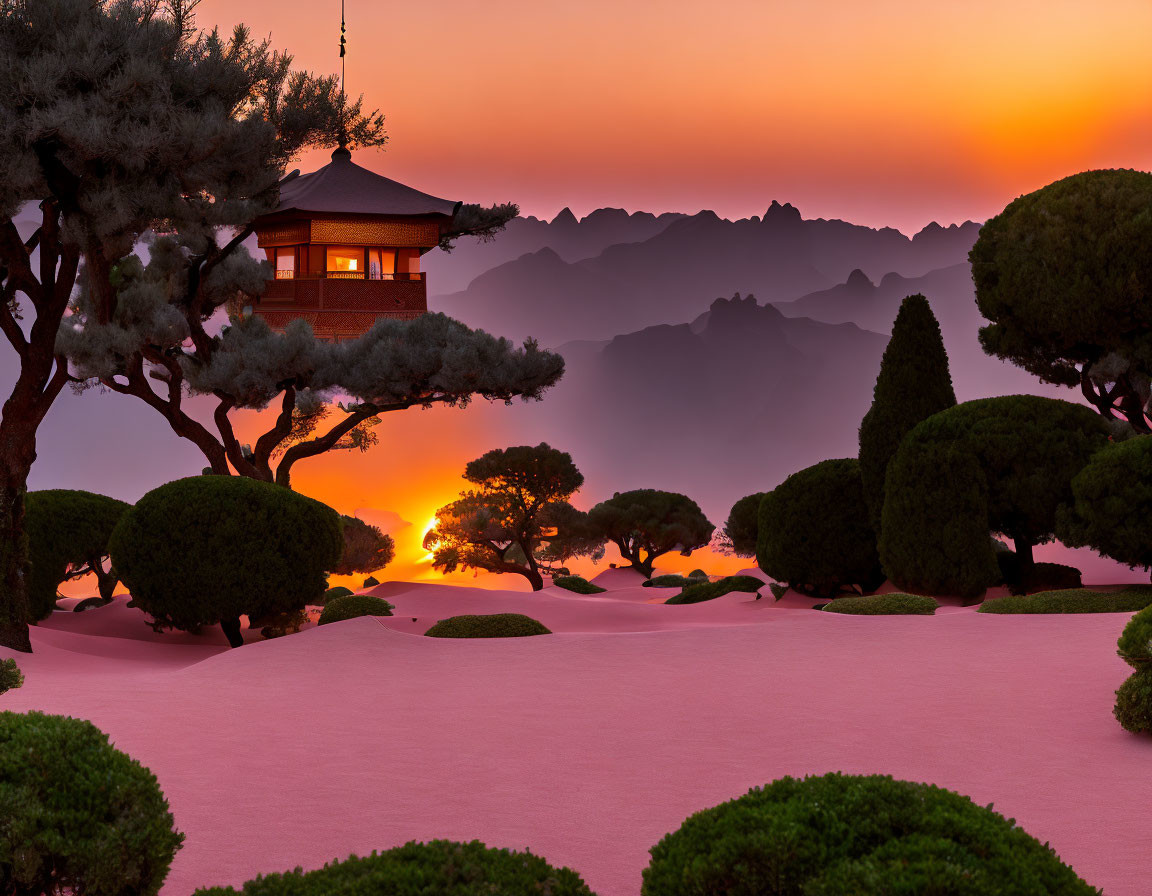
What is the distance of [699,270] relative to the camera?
82.3 metres

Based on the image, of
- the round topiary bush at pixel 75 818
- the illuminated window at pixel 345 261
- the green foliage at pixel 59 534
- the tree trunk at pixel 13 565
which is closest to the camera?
the round topiary bush at pixel 75 818

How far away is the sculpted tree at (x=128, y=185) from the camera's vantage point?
46.5ft

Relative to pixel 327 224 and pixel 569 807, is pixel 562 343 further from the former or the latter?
pixel 569 807

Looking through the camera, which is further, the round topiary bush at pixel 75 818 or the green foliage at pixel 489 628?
the green foliage at pixel 489 628

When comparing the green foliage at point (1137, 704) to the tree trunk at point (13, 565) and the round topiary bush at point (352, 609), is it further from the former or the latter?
the round topiary bush at point (352, 609)

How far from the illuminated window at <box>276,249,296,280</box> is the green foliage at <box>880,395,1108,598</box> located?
1582 cm

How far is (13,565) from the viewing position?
14.4 meters

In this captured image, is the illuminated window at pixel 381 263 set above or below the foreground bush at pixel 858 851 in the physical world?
above

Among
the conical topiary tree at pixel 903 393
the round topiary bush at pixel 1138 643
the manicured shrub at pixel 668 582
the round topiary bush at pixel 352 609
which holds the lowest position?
the manicured shrub at pixel 668 582

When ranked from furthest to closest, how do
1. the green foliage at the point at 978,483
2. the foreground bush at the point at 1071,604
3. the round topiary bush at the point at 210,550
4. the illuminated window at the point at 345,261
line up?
the illuminated window at the point at 345,261, the green foliage at the point at 978,483, the round topiary bush at the point at 210,550, the foreground bush at the point at 1071,604

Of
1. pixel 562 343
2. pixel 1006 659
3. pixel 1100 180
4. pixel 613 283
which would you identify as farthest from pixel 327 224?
pixel 613 283

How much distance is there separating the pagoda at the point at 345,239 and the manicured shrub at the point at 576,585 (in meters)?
9.14

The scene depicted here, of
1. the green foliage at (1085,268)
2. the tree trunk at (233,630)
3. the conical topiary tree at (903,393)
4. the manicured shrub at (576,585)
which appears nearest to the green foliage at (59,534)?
the tree trunk at (233,630)

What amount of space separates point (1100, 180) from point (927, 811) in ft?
77.7
